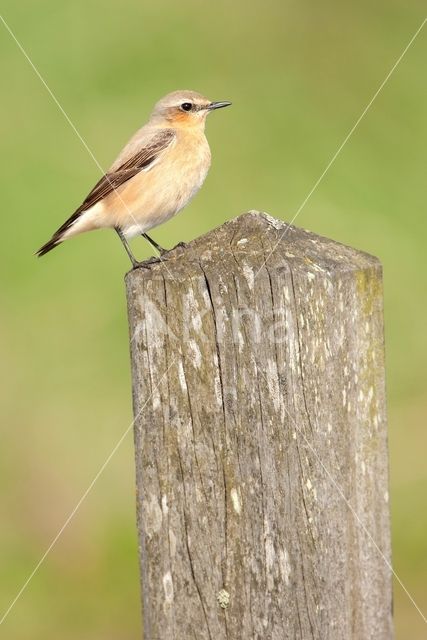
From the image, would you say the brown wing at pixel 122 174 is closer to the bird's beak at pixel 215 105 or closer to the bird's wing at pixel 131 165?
the bird's wing at pixel 131 165

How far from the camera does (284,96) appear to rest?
9.43m

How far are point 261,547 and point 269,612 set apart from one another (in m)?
0.20

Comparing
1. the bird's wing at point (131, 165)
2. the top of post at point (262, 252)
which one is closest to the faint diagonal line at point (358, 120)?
the bird's wing at point (131, 165)

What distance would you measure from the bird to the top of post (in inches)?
129

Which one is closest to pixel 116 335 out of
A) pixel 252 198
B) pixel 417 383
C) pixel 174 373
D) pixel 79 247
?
pixel 79 247

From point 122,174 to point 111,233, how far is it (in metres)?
1.58

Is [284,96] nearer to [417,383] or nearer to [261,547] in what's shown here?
[417,383]

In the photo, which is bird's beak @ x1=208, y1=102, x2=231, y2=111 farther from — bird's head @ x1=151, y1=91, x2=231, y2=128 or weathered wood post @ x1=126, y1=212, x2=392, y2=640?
weathered wood post @ x1=126, y1=212, x2=392, y2=640

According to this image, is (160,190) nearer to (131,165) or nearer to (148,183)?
(148,183)

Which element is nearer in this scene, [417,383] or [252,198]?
[417,383]

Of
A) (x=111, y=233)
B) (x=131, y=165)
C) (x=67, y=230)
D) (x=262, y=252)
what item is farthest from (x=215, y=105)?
(x=262, y=252)

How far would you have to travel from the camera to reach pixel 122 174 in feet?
24.1

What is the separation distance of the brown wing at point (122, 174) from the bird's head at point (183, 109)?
0.11 m

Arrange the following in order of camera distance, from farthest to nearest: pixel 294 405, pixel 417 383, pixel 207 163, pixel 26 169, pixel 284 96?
pixel 284 96
pixel 26 169
pixel 417 383
pixel 207 163
pixel 294 405
